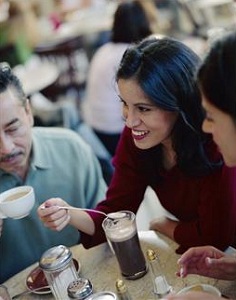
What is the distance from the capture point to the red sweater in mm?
1462

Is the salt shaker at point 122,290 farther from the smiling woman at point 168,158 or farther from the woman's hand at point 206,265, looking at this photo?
the smiling woman at point 168,158

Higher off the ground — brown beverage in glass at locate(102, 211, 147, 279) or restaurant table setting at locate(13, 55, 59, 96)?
brown beverage in glass at locate(102, 211, 147, 279)

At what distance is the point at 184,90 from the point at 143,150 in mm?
315

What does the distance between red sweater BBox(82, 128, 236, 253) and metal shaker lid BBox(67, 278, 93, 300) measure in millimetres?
376

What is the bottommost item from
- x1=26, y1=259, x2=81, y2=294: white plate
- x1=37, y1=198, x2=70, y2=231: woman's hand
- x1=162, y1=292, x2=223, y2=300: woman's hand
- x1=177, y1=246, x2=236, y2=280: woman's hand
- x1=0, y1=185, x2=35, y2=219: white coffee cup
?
x1=26, y1=259, x2=81, y2=294: white plate

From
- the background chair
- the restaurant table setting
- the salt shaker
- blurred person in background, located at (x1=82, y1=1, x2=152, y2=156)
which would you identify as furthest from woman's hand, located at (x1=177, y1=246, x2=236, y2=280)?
the background chair

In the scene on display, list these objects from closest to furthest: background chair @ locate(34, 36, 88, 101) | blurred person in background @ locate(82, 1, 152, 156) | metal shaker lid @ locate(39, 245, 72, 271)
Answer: metal shaker lid @ locate(39, 245, 72, 271), blurred person in background @ locate(82, 1, 152, 156), background chair @ locate(34, 36, 88, 101)

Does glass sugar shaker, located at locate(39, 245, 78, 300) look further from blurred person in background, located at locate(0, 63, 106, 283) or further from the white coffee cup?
blurred person in background, located at locate(0, 63, 106, 283)

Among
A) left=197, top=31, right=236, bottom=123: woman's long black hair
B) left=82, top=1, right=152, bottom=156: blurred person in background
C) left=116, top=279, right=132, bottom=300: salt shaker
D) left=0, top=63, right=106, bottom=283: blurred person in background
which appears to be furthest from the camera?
left=82, top=1, right=152, bottom=156: blurred person in background

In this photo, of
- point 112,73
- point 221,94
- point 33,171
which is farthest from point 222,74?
point 112,73

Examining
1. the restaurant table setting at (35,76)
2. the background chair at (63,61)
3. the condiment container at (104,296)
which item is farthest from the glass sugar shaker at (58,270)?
the background chair at (63,61)

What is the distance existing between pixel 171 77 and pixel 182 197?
17.7 inches

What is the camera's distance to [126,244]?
1.34 meters

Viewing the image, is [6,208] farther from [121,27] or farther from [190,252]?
[121,27]
